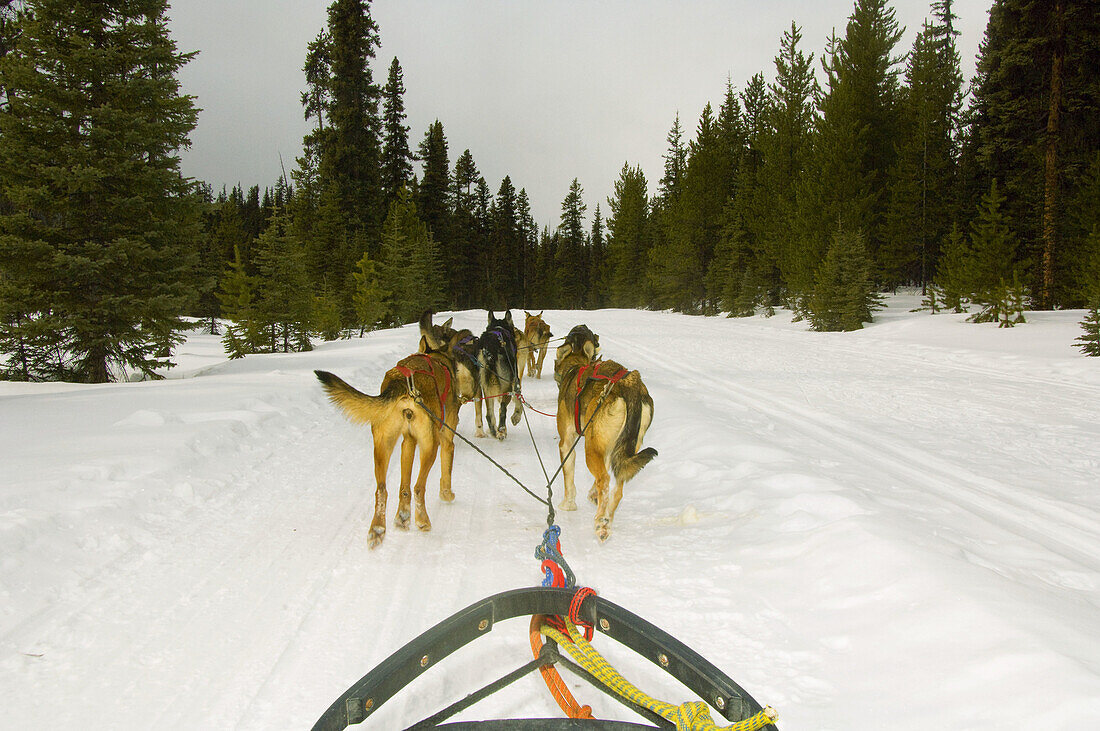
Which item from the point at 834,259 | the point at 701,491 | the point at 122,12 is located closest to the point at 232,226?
→ the point at 122,12

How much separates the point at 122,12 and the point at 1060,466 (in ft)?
54.6

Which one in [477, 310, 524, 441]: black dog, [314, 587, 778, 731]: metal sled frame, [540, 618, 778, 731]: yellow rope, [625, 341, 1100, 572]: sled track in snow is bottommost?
[625, 341, 1100, 572]: sled track in snow

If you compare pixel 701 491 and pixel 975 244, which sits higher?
pixel 975 244

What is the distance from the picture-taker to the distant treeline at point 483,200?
32.6 feet

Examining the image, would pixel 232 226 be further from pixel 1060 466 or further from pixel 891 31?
pixel 1060 466

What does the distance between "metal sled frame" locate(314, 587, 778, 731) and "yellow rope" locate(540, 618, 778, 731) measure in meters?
0.03

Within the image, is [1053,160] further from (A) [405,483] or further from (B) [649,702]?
(B) [649,702]

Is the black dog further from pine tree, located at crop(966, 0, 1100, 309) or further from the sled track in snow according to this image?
pine tree, located at crop(966, 0, 1100, 309)

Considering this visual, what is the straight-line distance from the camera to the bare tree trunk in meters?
19.6

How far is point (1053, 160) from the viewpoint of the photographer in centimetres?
1983

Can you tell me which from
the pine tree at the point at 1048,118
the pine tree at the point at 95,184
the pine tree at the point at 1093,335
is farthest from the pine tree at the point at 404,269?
the pine tree at the point at 1048,118

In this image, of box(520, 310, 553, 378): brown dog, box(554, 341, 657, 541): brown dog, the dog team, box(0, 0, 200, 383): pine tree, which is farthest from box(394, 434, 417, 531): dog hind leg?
box(0, 0, 200, 383): pine tree

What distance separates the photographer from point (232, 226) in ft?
159

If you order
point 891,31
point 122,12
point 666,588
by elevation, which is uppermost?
point 891,31
